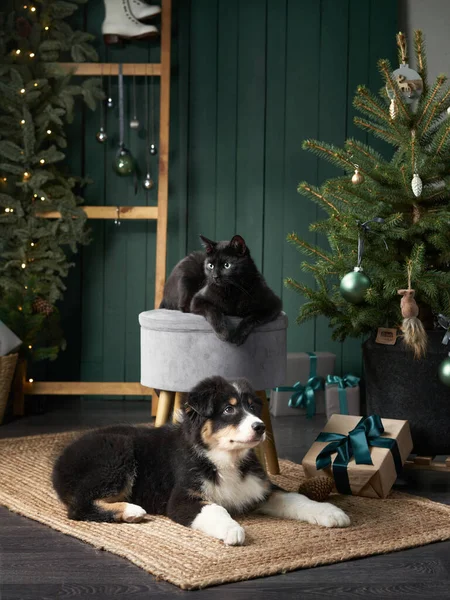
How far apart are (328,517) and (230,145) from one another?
2765 mm

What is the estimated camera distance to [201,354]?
121 inches

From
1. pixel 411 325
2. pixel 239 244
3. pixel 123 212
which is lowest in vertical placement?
pixel 411 325

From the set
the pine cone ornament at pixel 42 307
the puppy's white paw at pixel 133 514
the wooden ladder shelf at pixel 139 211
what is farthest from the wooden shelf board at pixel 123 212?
the puppy's white paw at pixel 133 514

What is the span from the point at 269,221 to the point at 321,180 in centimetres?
37

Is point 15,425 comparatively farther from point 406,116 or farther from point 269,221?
point 406,116

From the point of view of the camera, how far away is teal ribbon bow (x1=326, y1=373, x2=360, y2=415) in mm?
4363

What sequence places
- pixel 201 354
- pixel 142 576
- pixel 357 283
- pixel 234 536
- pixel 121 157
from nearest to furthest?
pixel 142 576 → pixel 234 536 → pixel 201 354 → pixel 357 283 → pixel 121 157

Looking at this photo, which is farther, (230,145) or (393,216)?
(230,145)

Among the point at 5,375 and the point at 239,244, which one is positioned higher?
the point at 239,244

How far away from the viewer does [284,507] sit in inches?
101

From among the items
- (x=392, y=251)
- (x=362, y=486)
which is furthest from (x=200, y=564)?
(x=392, y=251)

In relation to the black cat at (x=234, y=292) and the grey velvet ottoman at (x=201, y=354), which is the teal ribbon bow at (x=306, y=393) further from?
the black cat at (x=234, y=292)

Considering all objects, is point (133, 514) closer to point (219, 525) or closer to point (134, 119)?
point (219, 525)

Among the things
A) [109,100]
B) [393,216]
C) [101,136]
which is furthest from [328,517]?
[109,100]
